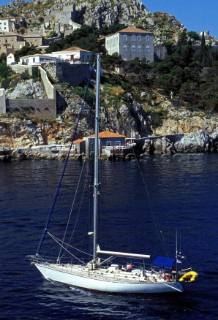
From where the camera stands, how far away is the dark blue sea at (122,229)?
24922 millimetres

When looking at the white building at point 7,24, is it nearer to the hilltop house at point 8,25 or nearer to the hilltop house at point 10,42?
the hilltop house at point 8,25

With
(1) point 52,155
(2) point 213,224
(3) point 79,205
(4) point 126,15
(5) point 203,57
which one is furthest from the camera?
(4) point 126,15

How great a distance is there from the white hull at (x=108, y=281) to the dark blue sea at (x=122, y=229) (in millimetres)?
393

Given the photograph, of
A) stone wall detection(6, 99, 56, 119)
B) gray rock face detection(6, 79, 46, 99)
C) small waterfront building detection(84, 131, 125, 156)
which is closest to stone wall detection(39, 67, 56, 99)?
gray rock face detection(6, 79, 46, 99)

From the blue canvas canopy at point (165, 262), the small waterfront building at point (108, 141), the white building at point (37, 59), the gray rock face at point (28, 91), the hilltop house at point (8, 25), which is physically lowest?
the blue canvas canopy at point (165, 262)

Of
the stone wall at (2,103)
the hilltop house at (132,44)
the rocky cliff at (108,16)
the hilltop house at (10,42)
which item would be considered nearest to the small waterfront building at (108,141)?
the stone wall at (2,103)

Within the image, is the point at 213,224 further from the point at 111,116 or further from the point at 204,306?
the point at 111,116

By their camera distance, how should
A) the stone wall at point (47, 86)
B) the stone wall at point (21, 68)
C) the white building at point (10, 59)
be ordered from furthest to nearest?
the white building at point (10, 59), the stone wall at point (21, 68), the stone wall at point (47, 86)

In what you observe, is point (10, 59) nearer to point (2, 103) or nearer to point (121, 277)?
point (2, 103)

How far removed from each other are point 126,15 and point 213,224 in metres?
114

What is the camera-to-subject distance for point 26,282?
Result: 28141 millimetres

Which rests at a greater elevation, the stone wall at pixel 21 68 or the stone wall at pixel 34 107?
the stone wall at pixel 21 68

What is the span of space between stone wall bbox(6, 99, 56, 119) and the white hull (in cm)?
6488

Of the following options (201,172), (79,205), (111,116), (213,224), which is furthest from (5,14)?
(213,224)
